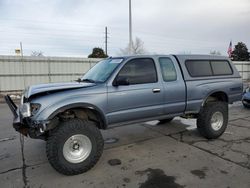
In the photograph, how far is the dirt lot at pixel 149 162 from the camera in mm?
3545

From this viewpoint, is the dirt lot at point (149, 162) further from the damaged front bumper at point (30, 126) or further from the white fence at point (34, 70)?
the white fence at point (34, 70)

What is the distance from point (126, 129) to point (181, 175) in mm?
2924

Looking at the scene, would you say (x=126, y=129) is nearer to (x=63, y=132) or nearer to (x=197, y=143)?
(x=197, y=143)

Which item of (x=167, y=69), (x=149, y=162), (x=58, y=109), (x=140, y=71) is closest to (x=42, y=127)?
(x=58, y=109)

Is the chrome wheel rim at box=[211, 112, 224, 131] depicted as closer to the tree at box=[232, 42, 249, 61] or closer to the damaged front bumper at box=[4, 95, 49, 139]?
the damaged front bumper at box=[4, 95, 49, 139]

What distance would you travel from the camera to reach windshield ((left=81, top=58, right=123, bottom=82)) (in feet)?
14.5

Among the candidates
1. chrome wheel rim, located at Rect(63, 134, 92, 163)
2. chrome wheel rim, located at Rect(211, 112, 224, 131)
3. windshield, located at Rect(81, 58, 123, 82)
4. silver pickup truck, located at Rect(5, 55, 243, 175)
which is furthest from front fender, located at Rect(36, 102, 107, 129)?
chrome wheel rim, located at Rect(211, 112, 224, 131)

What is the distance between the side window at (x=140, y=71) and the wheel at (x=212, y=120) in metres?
1.61

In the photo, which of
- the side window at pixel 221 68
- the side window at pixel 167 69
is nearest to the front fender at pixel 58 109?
the side window at pixel 167 69

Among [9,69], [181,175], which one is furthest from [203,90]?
[9,69]

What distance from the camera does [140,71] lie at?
182 inches

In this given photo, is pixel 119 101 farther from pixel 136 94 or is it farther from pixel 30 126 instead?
pixel 30 126

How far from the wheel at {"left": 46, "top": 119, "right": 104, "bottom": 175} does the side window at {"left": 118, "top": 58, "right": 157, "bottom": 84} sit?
1180 mm

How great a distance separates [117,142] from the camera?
17.8 ft
